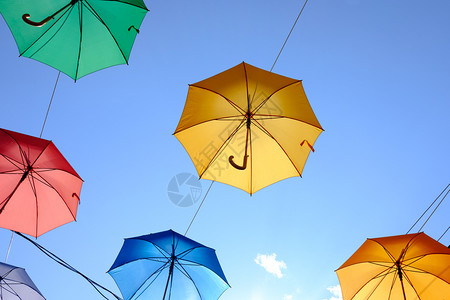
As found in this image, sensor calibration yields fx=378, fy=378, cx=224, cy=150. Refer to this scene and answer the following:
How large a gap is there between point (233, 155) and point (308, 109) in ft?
5.37

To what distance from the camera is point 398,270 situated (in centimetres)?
705

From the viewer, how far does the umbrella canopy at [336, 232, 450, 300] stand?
6.84 m

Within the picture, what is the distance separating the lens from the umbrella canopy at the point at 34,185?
22.5ft

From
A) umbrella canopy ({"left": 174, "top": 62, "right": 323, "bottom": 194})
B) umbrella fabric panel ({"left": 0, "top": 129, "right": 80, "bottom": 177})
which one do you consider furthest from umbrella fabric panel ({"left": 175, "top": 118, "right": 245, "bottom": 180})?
umbrella fabric panel ({"left": 0, "top": 129, "right": 80, "bottom": 177})

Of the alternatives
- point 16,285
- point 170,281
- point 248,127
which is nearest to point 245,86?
point 248,127

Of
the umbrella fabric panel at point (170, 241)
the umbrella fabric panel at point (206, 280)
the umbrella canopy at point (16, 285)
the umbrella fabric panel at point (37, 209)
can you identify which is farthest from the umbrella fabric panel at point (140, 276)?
the umbrella canopy at point (16, 285)

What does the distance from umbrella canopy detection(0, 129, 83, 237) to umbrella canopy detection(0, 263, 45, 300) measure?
1.22 meters

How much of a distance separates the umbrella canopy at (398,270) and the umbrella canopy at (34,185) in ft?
18.6

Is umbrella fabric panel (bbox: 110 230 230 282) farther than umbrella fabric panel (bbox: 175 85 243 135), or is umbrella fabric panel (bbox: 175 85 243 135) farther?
umbrella fabric panel (bbox: 110 230 230 282)

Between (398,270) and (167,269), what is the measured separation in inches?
174

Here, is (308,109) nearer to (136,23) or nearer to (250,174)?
(250,174)

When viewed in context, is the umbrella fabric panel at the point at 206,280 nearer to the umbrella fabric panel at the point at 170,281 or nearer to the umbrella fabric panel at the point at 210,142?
the umbrella fabric panel at the point at 170,281

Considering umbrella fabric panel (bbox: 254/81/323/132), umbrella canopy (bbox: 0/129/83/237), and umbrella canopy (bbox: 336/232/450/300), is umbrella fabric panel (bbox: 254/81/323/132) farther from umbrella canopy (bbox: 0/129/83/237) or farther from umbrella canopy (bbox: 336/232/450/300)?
umbrella canopy (bbox: 0/129/83/237)

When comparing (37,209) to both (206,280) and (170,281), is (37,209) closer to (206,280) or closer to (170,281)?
(170,281)
